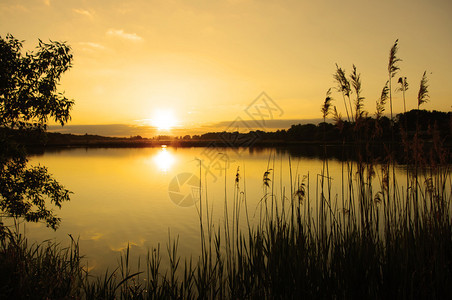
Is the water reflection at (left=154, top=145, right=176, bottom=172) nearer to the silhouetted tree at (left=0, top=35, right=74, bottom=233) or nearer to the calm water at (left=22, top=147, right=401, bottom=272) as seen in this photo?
the calm water at (left=22, top=147, right=401, bottom=272)

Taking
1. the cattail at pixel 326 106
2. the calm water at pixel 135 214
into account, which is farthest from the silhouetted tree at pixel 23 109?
the cattail at pixel 326 106

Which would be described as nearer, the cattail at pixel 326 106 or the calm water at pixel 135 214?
the cattail at pixel 326 106

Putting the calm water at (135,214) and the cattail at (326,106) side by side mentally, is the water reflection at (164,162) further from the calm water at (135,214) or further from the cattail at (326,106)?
the cattail at (326,106)

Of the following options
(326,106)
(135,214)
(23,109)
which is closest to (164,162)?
(135,214)

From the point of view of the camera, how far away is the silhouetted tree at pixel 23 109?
26.5ft

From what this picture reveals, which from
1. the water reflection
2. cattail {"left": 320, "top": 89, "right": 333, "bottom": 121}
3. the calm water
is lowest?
the calm water

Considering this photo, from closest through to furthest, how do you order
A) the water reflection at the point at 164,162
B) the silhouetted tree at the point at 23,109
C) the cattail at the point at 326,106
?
the cattail at the point at 326,106, the silhouetted tree at the point at 23,109, the water reflection at the point at 164,162

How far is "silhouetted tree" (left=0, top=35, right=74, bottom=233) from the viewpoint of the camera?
26.5 feet

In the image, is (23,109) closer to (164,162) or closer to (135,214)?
(135,214)

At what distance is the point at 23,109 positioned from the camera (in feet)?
27.4

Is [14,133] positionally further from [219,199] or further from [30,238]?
[219,199]

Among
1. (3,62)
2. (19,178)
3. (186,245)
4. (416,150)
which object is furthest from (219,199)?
(416,150)

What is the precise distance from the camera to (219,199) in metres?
17.4

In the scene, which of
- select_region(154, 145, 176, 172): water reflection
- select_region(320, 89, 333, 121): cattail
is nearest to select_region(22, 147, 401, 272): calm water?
select_region(320, 89, 333, 121): cattail
